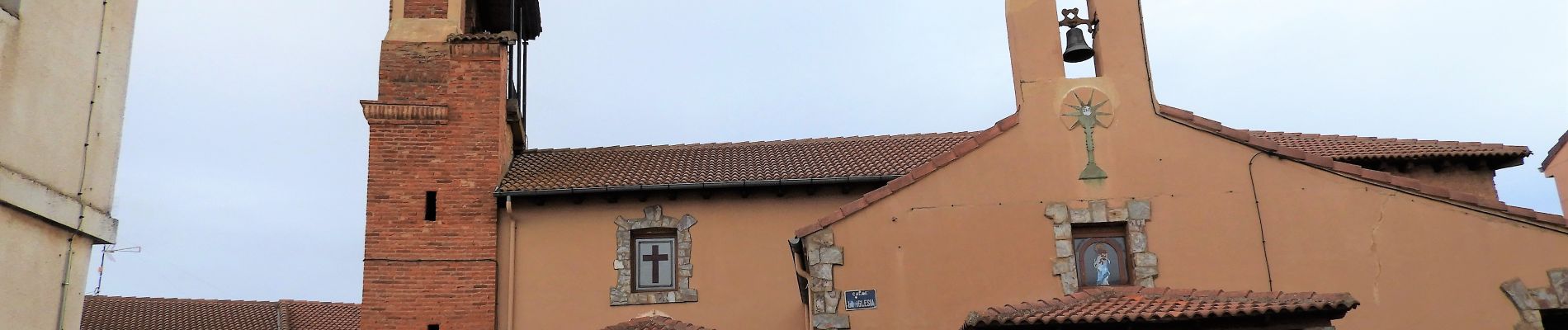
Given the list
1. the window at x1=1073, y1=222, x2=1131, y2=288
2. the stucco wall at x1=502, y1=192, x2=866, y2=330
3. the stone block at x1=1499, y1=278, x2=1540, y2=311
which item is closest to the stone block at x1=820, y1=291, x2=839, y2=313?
the window at x1=1073, y1=222, x2=1131, y2=288

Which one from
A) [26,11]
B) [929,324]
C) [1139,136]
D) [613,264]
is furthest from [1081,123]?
[26,11]

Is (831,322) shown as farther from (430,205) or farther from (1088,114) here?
(430,205)

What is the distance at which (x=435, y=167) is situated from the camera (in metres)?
16.9

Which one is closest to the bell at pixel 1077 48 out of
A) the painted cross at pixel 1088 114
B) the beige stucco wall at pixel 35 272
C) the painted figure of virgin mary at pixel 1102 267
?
the painted cross at pixel 1088 114

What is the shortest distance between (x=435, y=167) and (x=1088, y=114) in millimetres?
8872

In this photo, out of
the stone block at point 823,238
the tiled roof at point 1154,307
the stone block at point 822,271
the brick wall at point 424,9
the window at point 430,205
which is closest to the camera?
the tiled roof at point 1154,307

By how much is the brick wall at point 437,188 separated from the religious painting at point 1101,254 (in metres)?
7.65

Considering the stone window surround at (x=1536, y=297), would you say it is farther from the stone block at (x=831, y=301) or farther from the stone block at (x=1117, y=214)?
the stone block at (x=831, y=301)

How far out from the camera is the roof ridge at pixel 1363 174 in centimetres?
1188

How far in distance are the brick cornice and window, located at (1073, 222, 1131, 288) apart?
9.05 meters

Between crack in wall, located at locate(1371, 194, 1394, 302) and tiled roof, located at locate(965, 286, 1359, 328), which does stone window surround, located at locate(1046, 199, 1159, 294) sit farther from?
crack in wall, located at locate(1371, 194, 1394, 302)

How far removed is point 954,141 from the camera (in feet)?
60.6

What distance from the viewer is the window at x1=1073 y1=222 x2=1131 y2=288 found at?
500 inches

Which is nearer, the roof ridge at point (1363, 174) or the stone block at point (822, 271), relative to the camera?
the roof ridge at point (1363, 174)
